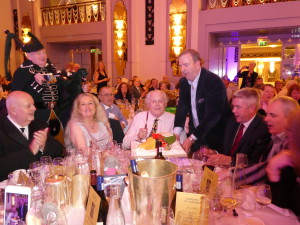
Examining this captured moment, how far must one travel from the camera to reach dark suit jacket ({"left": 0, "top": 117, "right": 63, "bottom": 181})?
2227 millimetres

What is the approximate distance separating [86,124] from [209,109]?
1.23 m

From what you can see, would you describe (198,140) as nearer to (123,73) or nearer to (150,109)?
(150,109)

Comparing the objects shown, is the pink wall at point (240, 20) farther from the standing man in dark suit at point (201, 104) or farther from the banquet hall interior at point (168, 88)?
the standing man in dark suit at point (201, 104)

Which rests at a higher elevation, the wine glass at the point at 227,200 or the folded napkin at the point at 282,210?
the wine glass at the point at 227,200

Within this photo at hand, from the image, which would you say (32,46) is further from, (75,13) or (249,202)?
(75,13)

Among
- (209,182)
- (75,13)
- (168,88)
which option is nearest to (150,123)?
(209,182)

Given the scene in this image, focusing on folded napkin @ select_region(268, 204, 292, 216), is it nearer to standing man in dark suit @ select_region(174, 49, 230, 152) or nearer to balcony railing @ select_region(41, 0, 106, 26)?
standing man in dark suit @ select_region(174, 49, 230, 152)

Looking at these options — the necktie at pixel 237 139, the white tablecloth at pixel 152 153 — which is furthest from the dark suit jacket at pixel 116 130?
the necktie at pixel 237 139

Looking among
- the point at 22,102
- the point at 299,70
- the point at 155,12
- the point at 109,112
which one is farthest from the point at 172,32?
the point at 22,102

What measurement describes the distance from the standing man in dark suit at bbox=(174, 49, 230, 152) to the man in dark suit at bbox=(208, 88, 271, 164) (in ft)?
0.59

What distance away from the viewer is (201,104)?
2816 millimetres

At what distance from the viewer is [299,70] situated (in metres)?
9.08

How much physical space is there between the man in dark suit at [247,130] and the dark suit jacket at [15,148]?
4.95 ft

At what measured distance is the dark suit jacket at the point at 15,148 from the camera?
2.23 metres
